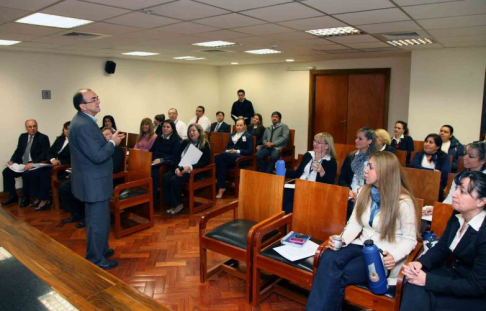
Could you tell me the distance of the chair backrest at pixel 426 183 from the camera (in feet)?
10.5

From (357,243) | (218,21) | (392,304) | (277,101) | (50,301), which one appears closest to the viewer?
(50,301)

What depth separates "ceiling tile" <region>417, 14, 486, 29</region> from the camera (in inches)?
134

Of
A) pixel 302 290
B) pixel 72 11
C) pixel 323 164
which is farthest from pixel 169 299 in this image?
pixel 72 11

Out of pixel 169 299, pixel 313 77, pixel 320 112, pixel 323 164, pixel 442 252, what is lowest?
pixel 169 299

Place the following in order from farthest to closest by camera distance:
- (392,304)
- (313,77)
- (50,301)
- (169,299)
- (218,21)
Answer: (313,77) → (218,21) → (169,299) → (392,304) → (50,301)

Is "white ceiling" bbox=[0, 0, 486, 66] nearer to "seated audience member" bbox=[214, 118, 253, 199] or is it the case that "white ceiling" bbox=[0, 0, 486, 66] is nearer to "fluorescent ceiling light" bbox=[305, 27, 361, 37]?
"fluorescent ceiling light" bbox=[305, 27, 361, 37]

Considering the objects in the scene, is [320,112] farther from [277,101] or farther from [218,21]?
[218,21]

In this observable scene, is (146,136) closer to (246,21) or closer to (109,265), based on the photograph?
(109,265)

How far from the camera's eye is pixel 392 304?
6.79 feet

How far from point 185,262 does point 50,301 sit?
7.36 feet

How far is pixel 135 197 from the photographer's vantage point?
424 cm

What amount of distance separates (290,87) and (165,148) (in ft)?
14.6

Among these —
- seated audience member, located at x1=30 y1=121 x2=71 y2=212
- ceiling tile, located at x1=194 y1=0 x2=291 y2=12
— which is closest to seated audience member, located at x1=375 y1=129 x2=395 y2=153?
ceiling tile, located at x1=194 y1=0 x2=291 y2=12

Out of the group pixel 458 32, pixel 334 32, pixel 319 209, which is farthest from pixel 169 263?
pixel 458 32
